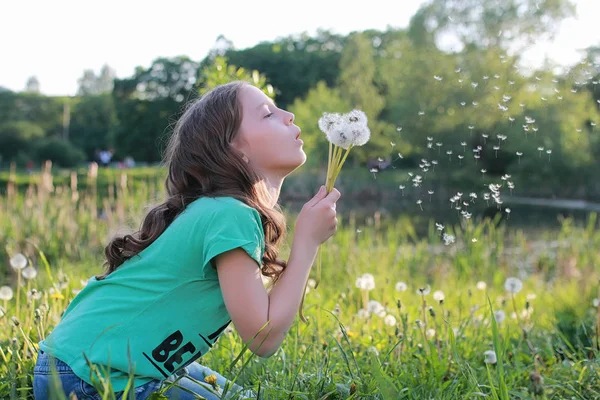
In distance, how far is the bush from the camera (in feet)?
150

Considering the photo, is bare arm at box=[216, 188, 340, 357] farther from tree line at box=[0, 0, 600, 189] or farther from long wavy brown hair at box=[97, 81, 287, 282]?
tree line at box=[0, 0, 600, 189]

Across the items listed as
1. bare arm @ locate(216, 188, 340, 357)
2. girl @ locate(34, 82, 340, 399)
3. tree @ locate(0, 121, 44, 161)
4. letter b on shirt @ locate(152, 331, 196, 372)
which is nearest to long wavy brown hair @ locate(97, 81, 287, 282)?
girl @ locate(34, 82, 340, 399)

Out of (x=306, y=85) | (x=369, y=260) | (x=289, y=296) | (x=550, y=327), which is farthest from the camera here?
(x=306, y=85)

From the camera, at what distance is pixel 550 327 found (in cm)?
327

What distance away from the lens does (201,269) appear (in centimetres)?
155

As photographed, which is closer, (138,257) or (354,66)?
(138,257)

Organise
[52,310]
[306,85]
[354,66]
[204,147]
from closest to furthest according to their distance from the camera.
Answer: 1. [204,147]
2. [52,310]
3. [354,66]
4. [306,85]

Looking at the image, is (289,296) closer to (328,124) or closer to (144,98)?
(328,124)

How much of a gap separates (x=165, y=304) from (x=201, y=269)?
0.12m

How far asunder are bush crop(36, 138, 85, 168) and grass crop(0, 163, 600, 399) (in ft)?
135

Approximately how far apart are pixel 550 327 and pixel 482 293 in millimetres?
1264

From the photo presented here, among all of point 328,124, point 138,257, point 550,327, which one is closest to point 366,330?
point 550,327

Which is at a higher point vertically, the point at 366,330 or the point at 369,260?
the point at 366,330

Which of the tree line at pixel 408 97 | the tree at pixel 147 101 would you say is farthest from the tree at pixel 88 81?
the tree at pixel 147 101
